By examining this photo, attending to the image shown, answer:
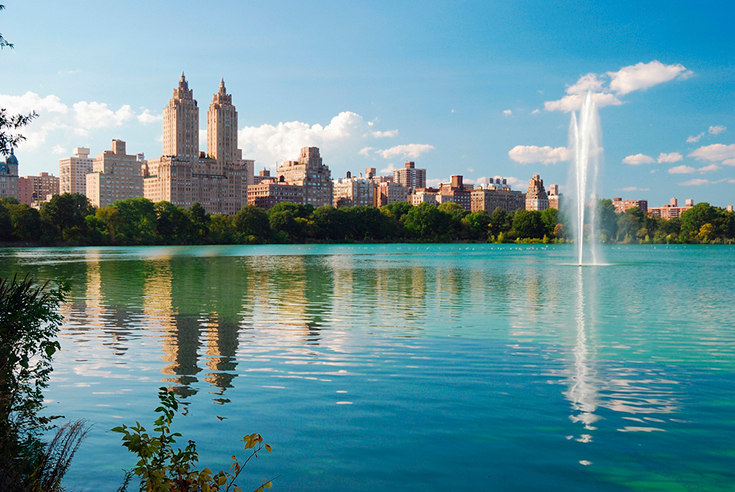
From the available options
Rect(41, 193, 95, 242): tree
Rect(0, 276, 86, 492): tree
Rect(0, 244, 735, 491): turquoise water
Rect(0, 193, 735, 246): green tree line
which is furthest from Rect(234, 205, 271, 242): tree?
Rect(0, 276, 86, 492): tree

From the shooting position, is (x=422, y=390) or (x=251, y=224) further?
(x=251, y=224)

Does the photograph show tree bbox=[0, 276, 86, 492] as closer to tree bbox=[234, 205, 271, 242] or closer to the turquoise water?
the turquoise water

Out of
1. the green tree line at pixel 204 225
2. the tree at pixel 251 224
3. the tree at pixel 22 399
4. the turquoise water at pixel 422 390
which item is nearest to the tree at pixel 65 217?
the green tree line at pixel 204 225

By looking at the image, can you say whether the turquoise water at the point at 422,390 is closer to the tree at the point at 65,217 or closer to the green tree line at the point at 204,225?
the green tree line at the point at 204,225

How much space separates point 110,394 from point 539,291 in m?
28.5

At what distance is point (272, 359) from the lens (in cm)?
1566

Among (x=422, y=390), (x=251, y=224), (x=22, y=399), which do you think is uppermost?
(x=251, y=224)

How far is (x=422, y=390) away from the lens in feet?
41.0

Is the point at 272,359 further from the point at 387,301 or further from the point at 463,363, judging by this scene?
the point at 387,301

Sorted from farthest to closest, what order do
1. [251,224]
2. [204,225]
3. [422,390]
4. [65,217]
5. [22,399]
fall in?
[251,224], [204,225], [65,217], [422,390], [22,399]

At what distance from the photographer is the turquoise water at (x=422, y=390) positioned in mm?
8414

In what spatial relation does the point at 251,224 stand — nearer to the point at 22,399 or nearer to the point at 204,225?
the point at 204,225

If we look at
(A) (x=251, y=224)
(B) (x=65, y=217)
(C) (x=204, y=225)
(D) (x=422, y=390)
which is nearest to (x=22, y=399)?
(D) (x=422, y=390)

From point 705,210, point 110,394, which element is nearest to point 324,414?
point 110,394
